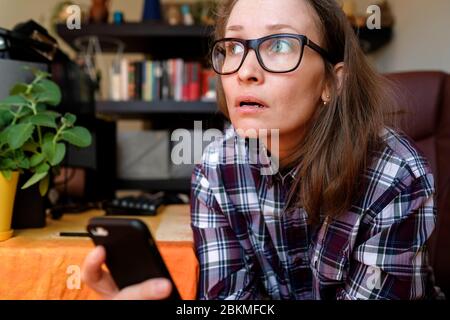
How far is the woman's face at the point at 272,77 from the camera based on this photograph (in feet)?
1.82

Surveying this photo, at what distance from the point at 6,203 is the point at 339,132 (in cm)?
54

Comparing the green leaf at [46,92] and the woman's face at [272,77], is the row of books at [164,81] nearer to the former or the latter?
the green leaf at [46,92]

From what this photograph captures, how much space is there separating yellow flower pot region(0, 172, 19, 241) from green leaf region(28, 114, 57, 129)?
89 mm

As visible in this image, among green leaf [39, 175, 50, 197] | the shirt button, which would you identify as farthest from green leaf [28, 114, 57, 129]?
the shirt button

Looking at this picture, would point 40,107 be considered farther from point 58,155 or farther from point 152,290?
point 152,290

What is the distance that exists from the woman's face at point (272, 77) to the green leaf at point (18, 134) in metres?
0.32

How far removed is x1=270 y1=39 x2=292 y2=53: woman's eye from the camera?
55 cm

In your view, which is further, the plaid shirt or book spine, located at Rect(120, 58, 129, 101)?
book spine, located at Rect(120, 58, 129, 101)

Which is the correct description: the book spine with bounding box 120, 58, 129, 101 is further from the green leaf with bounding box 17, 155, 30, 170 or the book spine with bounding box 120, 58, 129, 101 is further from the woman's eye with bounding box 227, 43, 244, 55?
the woman's eye with bounding box 227, 43, 244, 55

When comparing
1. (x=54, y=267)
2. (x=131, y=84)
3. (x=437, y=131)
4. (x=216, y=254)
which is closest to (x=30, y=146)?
(x=54, y=267)

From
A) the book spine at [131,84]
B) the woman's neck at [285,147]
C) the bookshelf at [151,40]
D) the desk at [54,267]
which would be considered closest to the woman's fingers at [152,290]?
the desk at [54,267]

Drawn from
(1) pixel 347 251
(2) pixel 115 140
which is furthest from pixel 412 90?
(2) pixel 115 140

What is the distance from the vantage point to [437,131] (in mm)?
984
